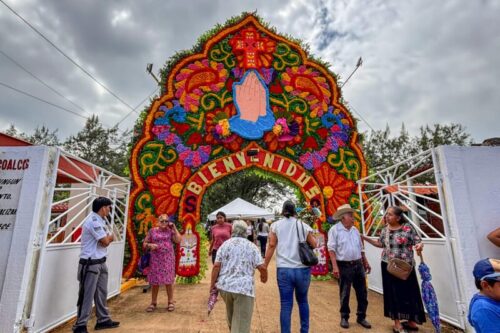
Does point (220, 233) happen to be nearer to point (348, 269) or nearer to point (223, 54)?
point (348, 269)

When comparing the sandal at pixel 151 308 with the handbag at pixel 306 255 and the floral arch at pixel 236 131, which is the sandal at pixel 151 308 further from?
the handbag at pixel 306 255

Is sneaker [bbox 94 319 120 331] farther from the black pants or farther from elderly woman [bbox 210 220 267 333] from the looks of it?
the black pants

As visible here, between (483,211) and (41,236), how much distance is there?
5572mm

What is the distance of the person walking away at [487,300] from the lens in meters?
1.61

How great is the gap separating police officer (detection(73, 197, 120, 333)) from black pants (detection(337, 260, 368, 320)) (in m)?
3.10

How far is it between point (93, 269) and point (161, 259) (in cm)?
129

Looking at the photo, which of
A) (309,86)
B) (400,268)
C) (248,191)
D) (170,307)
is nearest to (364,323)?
(400,268)

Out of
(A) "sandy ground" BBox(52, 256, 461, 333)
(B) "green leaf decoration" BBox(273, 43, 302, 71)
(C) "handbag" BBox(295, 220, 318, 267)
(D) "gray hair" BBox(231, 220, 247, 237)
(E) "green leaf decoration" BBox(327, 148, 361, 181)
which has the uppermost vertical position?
(B) "green leaf decoration" BBox(273, 43, 302, 71)

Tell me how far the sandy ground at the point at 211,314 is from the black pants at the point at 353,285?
199 millimetres

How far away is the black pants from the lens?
4.04 m

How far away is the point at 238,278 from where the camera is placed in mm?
2832

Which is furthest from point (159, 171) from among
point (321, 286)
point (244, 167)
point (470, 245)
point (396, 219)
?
point (470, 245)

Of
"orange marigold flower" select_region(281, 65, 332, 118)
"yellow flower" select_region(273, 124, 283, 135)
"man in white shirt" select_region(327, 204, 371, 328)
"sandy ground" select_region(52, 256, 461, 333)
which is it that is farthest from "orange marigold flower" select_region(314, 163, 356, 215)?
"man in white shirt" select_region(327, 204, 371, 328)

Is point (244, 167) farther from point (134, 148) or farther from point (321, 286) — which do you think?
point (321, 286)
